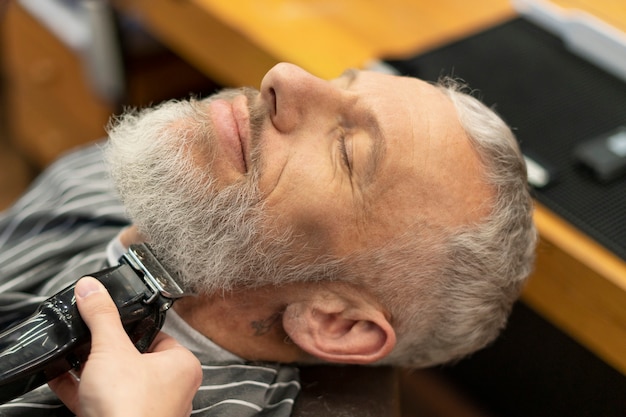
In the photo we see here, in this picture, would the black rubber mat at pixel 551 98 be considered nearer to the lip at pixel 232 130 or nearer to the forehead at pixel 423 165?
the forehead at pixel 423 165

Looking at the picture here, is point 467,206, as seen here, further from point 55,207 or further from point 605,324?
point 55,207

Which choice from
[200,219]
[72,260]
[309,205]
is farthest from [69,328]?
[72,260]

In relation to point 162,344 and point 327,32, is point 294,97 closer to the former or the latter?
point 162,344

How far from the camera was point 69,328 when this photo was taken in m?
1.00

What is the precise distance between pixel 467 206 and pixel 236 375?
1.58 feet

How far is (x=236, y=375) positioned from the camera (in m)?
1.25

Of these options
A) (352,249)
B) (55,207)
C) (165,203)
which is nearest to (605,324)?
(352,249)

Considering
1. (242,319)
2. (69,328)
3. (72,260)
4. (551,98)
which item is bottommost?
(551,98)

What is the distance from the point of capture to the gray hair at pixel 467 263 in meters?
1.19

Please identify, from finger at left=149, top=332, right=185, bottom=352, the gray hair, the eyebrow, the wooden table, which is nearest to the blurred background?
the wooden table

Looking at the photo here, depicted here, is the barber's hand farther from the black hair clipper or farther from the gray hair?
the gray hair

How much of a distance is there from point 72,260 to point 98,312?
1.70ft

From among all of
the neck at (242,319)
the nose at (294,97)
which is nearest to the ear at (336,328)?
the neck at (242,319)

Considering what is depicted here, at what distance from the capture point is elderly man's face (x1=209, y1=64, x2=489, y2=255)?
1.16 metres
